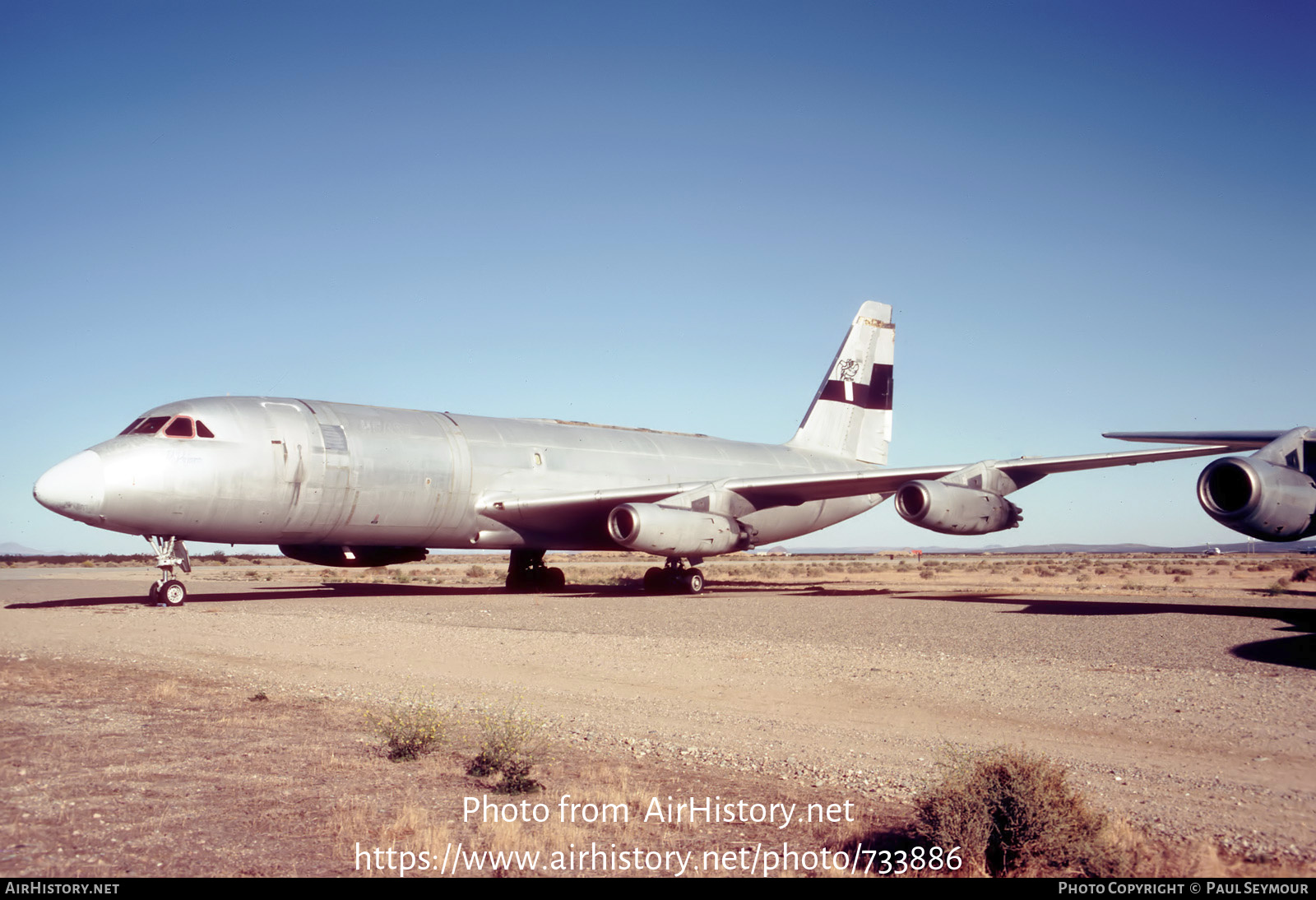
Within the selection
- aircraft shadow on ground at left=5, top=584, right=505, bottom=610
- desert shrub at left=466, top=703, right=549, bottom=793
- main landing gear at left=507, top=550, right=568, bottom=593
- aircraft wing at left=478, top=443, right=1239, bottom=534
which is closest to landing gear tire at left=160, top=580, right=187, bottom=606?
aircraft shadow on ground at left=5, top=584, right=505, bottom=610

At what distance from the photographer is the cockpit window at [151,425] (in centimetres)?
1791

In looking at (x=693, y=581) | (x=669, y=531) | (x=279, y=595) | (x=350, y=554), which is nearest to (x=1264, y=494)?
(x=669, y=531)

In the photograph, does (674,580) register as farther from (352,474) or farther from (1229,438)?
(1229,438)

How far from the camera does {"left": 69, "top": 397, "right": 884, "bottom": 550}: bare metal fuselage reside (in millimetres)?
17422

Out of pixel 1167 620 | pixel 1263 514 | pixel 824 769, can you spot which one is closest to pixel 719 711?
pixel 824 769

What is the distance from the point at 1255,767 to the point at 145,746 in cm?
764

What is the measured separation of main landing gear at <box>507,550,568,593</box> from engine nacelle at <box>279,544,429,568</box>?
376 centimetres

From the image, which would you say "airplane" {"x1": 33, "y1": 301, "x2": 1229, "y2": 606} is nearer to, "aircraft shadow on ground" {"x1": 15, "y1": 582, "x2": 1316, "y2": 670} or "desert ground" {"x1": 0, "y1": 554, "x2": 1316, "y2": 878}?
"aircraft shadow on ground" {"x1": 15, "y1": 582, "x2": 1316, "y2": 670}

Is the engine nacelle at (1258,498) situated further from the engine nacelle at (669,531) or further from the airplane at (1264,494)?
the engine nacelle at (669,531)

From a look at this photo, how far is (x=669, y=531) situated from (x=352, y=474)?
23.3ft

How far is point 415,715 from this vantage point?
7.56 meters

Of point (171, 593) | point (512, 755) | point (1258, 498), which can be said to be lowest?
point (171, 593)

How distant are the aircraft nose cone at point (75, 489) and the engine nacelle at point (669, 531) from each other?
1039 centimetres

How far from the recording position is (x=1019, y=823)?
4.77 metres
